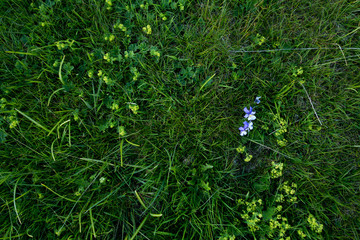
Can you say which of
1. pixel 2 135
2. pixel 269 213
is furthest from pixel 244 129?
pixel 2 135

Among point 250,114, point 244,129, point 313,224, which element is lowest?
point 313,224

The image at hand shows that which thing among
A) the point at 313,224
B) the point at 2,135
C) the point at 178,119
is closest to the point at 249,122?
the point at 178,119

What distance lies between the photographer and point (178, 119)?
232cm

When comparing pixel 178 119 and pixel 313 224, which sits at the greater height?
pixel 178 119

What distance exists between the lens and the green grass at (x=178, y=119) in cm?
220

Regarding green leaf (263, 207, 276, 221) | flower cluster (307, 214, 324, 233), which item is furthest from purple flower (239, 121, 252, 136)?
flower cluster (307, 214, 324, 233)

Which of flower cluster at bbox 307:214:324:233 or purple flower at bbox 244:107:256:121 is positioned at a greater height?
purple flower at bbox 244:107:256:121

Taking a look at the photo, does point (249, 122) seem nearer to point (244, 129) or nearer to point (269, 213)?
point (244, 129)

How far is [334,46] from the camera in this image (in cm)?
255

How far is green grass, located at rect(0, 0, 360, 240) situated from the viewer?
220cm

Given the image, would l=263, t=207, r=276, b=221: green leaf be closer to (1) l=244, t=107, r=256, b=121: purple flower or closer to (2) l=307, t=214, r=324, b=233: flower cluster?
(2) l=307, t=214, r=324, b=233: flower cluster

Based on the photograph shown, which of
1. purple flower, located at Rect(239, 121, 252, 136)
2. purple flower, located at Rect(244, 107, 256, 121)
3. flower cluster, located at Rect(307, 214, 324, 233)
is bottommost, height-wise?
flower cluster, located at Rect(307, 214, 324, 233)

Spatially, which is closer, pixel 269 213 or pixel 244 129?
pixel 269 213

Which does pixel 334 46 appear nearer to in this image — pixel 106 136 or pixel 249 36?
pixel 249 36
